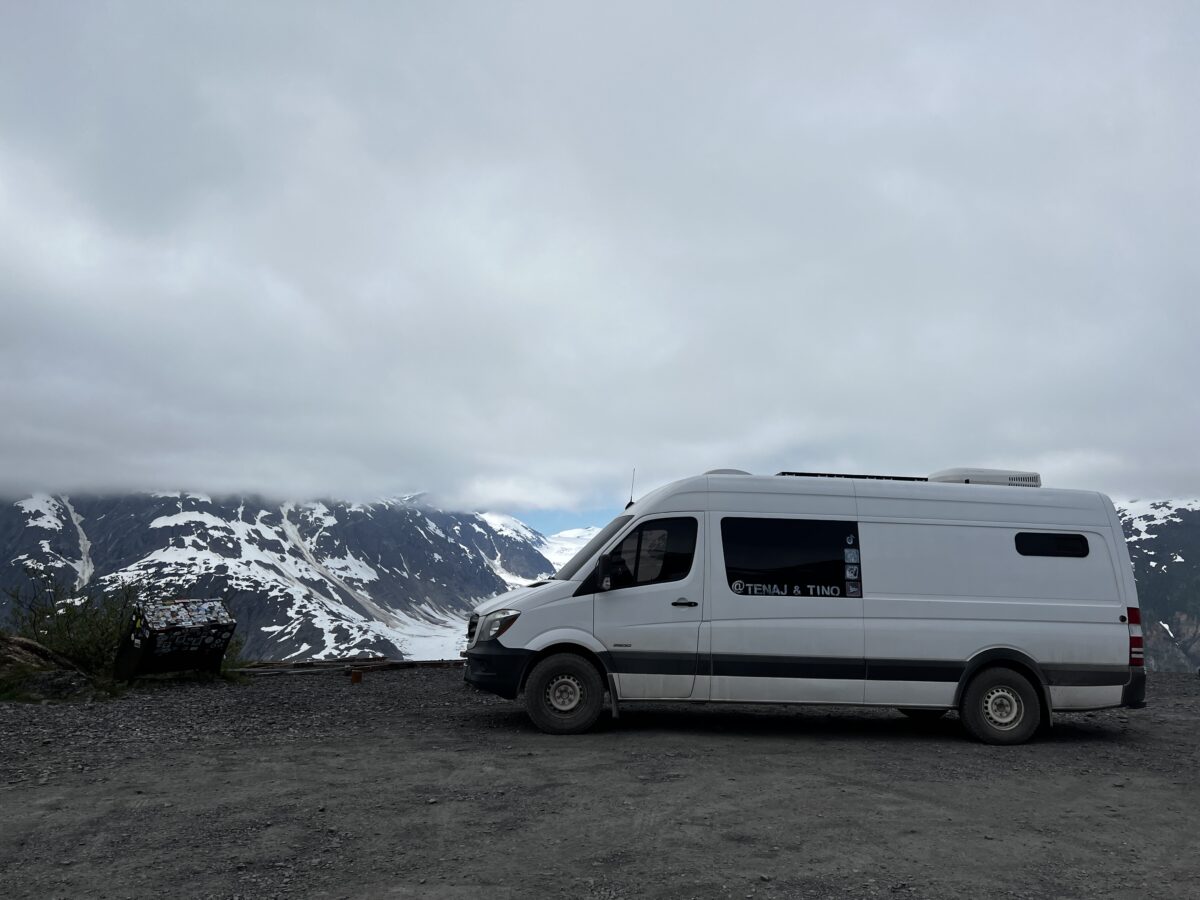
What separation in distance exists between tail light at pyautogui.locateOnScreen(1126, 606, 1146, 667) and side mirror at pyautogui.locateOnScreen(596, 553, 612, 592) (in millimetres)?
5925

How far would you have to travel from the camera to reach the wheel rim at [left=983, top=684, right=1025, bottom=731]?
9.38 meters

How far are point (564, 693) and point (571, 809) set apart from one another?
3.22 m

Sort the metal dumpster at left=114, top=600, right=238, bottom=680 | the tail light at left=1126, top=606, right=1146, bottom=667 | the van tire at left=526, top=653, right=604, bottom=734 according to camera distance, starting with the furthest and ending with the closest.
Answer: the metal dumpster at left=114, top=600, right=238, bottom=680 < the tail light at left=1126, top=606, right=1146, bottom=667 < the van tire at left=526, top=653, right=604, bottom=734

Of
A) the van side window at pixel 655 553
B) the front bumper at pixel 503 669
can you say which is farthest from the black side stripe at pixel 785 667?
the front bumper at pixel 503 669

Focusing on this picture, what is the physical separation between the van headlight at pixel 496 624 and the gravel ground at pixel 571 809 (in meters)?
1.04

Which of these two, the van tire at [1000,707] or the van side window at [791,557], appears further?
the van side window at [791,557]

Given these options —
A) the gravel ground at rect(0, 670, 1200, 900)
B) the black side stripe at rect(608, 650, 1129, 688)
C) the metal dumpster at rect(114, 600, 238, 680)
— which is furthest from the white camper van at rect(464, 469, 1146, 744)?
the metal dumpster at rect(114, 600, 238, 680)

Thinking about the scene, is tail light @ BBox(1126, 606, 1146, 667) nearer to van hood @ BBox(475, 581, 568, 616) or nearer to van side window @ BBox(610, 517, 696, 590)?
van side window @ BBox(610, 517, 696, 590)

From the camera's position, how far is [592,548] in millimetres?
10039

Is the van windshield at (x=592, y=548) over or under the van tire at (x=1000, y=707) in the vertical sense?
over

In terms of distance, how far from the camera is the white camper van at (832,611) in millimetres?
9297

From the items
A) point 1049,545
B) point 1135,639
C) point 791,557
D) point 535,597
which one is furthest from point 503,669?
point 1135,639

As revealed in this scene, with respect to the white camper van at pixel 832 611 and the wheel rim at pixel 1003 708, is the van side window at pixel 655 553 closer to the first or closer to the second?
the white camper van at pixel 832 611

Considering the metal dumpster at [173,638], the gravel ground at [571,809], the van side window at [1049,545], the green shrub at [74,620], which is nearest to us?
the gravel ground at [571,809]
